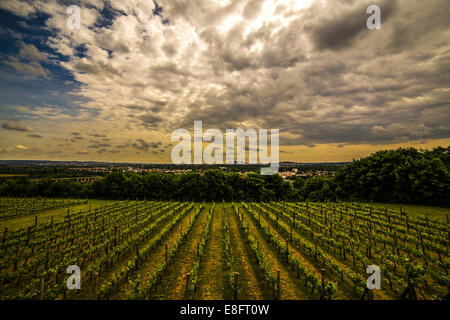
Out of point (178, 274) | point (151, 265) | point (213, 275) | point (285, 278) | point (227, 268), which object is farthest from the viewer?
point (151, 265)

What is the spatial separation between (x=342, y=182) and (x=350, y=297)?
36.6 m

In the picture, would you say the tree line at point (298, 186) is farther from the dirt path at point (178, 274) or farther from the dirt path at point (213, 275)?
the dirt path at point (213, 275)

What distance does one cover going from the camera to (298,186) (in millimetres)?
50281

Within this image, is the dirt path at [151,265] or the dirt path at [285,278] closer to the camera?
the dirt path at [285,278]

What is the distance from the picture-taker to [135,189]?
4109 centimetres

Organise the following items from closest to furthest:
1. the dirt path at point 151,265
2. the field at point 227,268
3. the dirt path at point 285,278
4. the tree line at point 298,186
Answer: the field at point 227,268, the dirt path at point 285,278, the dirt path at point 151,265, the tree line at point 298,186

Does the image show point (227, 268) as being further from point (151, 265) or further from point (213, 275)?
point (151, 265)

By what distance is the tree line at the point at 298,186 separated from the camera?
2870 centimetres

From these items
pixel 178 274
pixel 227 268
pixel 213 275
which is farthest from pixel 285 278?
pixel 178 274

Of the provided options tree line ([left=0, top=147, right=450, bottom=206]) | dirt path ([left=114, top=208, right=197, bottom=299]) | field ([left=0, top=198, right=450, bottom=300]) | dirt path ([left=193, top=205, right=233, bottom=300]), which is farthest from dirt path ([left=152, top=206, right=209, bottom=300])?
tree line ([left=0, top=147, right=450, bottom=206])

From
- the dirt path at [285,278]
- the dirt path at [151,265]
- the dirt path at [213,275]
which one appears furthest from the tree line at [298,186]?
the dirt path at [285,278]

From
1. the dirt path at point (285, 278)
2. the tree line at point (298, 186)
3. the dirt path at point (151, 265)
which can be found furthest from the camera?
the tree line at point (298, 186)
